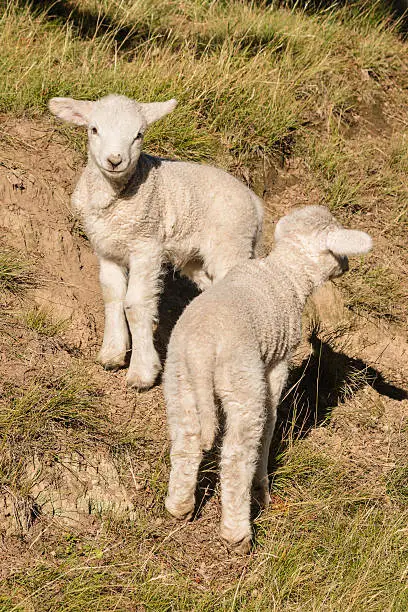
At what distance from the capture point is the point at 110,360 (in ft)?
18.9

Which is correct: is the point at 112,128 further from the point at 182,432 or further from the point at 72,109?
the point at 182,432

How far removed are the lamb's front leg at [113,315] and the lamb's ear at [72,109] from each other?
949 millimetres

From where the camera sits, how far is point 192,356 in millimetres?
4188

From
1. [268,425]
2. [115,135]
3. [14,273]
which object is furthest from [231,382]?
[14,273]

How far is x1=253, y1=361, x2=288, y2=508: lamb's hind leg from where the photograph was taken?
4.80m

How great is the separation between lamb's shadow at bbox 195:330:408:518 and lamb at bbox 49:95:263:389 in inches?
38.9

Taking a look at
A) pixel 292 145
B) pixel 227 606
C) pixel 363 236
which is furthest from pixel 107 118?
pixel 292 145

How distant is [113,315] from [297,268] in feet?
4.66

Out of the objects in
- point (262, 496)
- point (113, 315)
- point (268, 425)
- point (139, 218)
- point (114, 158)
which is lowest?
point (113, 315)

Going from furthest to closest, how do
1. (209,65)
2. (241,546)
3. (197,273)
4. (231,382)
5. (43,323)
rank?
(209,65) → (197,273) → (43,323) → (241,546) → (231,382)

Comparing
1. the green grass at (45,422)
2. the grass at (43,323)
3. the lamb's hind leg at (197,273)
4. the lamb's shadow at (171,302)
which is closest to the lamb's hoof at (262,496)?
the green grass at (45,422)

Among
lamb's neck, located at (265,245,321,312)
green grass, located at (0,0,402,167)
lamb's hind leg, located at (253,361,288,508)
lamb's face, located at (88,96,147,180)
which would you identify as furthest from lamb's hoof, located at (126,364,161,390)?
green grass, located at (0,0,402,167)

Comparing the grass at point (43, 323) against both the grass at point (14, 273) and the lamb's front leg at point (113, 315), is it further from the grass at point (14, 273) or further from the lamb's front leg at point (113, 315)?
the lamb's front leg at point (113, 315)

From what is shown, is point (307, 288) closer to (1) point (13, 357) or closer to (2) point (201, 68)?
(1) point (13, 357)
